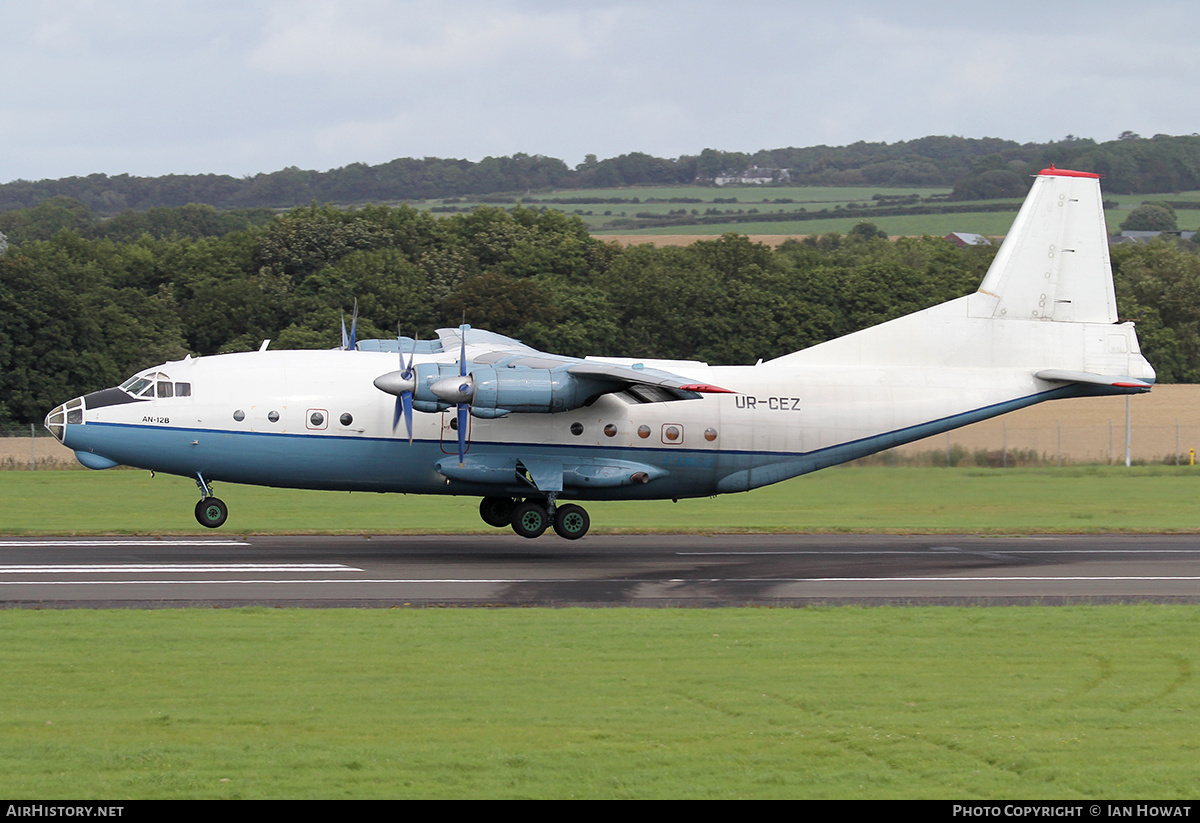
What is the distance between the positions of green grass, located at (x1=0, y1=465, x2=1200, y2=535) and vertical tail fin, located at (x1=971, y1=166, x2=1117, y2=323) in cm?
641

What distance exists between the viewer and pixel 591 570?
2438 centimetres

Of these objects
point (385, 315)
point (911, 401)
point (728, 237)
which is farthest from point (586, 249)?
point (911, 401)

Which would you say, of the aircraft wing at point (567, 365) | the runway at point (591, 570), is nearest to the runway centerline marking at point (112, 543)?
the runway at point (591, 570)

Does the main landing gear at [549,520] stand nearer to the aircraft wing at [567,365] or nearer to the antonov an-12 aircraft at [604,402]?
the antonov an-12 aircraft at [604,402]

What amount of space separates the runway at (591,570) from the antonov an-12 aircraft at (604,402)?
4.84 feet

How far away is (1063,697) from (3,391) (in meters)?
58.1

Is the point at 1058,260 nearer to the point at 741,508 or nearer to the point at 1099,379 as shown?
the point at 1099,379

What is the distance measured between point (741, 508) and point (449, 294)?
141 ft

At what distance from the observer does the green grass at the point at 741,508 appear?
32.8 m

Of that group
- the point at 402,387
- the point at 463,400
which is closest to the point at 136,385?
the point at 402,387

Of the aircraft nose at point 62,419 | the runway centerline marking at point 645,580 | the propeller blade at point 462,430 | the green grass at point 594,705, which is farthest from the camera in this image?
the aircraft nose at point 62,419

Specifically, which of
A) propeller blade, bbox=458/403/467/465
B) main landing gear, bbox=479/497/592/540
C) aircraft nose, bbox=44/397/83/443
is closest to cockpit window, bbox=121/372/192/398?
aircraft nose, bbox=44/397/83/443

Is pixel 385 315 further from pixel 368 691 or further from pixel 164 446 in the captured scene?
pixel 368 691

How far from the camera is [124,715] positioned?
40.1 ft
